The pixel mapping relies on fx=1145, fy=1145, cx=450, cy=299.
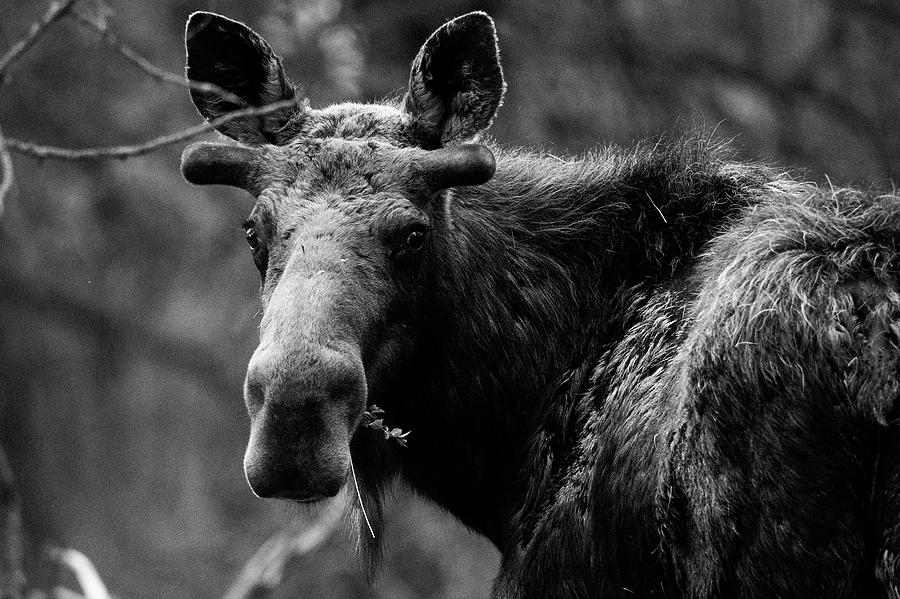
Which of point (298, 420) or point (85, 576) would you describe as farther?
point (85, 576)

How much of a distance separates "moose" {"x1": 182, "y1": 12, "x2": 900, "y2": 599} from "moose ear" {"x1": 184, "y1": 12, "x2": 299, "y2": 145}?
1 cm

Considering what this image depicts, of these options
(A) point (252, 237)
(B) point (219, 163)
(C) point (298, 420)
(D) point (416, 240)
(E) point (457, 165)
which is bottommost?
(C) point (298, 420)

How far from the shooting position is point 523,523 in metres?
5.35

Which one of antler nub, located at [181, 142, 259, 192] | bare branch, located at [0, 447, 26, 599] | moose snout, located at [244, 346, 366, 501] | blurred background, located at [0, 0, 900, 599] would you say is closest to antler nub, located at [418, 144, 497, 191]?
antler nub, located at [181, 142, 259, 192]

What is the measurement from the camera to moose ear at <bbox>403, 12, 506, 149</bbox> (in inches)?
213

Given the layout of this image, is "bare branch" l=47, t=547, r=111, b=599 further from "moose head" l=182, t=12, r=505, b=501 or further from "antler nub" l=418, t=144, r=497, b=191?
"antler nub" l=418, t=144, r=497, b=191

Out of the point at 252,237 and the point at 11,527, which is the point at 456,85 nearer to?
the point at 252,237

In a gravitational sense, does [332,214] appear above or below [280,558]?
above

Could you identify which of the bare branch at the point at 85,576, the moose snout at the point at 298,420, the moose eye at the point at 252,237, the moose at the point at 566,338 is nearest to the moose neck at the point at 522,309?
the moose at the point at 566,338

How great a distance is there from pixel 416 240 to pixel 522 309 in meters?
0.78

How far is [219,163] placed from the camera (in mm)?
5258

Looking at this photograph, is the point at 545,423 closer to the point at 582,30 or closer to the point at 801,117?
the point at 582,30

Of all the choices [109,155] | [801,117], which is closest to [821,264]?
[109,155]

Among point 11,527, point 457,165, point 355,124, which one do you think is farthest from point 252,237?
point 11,527
